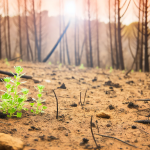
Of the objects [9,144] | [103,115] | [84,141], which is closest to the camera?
[9,144]

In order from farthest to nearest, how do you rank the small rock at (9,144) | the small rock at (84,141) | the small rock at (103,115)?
the small rock at (103,115), the small rock at (84,141), the small rock at (9,144)

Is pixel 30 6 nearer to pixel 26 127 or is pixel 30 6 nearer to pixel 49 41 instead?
pixel 26 127

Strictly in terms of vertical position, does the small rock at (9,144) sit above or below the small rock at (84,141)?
above

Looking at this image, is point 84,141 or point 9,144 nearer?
point 9,144

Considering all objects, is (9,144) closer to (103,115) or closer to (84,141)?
(84,141)

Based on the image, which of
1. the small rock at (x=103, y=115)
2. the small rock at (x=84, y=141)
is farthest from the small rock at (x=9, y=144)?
the small rock at (x=103, y=115)

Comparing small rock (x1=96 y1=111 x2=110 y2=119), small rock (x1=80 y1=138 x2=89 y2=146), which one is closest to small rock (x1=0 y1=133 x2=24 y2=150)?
small rock (x1=80 y1=138 x2=89 y2=146)

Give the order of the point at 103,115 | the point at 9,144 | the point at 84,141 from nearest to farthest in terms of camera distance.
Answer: the point at 9,144, the point at 84,141, the point at 103,115

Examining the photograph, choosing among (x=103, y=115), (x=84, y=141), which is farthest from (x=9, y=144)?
(x=103, y=115)

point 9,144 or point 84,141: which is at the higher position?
point 9,144

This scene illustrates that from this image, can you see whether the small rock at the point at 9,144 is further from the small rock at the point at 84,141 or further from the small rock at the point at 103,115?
the small rock at the point at 103,115

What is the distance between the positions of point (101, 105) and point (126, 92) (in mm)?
1226

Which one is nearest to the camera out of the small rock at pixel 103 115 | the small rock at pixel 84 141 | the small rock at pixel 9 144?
the small rock at pixel 9 144

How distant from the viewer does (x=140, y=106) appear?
8.44ft
